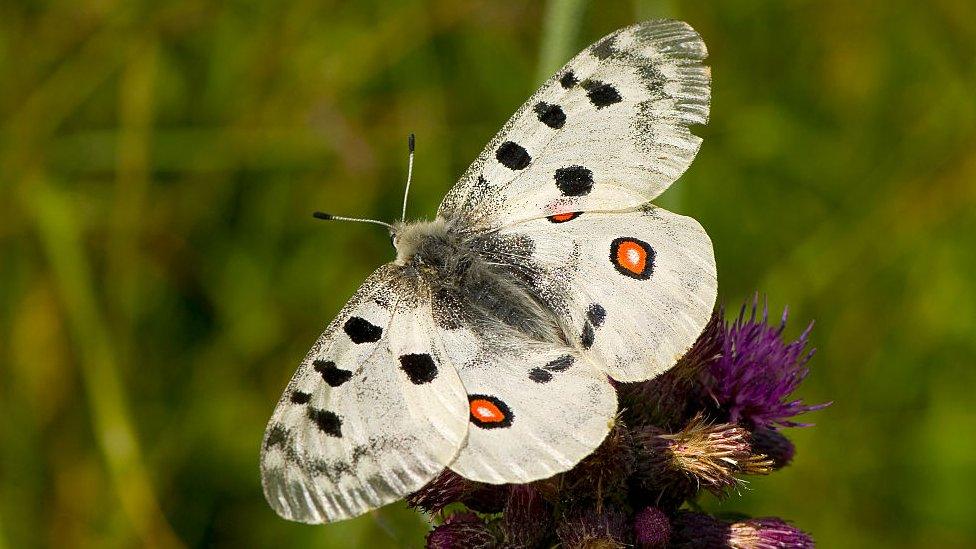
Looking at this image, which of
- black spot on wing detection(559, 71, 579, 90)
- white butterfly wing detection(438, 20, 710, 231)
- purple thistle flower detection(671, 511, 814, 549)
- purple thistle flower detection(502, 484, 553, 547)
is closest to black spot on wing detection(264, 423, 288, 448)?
purple thistle flower detection(502, 484, 553, 547)

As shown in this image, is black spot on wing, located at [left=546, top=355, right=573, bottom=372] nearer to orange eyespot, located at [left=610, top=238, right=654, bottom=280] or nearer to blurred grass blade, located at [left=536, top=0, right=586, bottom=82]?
orange eyespot, located at [left=610, top=238, right=654, bottom=280]

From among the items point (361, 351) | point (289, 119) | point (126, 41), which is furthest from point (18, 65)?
point (361, 351)

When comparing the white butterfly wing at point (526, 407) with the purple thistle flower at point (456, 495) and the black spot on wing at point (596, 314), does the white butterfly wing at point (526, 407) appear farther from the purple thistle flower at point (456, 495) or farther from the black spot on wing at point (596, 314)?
the purple thistle flower at point (456, 495)

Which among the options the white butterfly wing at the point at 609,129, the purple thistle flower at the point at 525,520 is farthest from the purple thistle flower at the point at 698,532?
the white butterfly wing at the point at 609,129

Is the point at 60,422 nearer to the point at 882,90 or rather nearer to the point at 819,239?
the point at 819,239

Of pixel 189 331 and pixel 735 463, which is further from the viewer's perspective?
pixel 189 331
